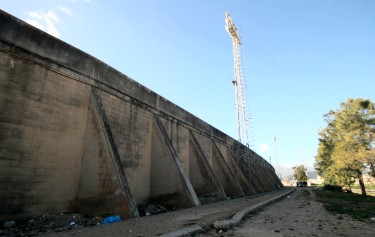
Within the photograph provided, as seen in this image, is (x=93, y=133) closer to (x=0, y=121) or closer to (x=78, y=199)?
(x=78, y=199)

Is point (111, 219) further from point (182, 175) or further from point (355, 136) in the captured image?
point (355, 136)

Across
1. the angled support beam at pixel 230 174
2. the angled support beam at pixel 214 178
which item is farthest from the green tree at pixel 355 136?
the angled support beam at pixel 214 178

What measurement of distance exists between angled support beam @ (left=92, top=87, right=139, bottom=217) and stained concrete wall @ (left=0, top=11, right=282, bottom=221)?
0.11 ft

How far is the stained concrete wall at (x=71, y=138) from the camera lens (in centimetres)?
693

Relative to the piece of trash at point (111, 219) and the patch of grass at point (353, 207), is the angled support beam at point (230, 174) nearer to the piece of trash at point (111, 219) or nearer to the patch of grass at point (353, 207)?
the patch of grass at point (353, 207)

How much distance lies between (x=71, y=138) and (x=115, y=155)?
147 centimetres

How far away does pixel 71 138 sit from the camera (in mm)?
8508

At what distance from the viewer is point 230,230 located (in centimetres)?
608

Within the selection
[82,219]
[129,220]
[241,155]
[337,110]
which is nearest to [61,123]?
[82,219]

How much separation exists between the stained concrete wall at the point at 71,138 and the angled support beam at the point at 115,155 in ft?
0.11

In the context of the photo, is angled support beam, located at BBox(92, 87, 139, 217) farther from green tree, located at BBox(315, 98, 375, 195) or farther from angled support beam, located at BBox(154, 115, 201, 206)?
green tree, located at BBox(315, 98, 375, 195)

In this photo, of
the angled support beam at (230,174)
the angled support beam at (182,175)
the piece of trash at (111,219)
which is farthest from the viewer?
the angled support beam at (230,174)

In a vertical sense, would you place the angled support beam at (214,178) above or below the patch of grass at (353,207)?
above

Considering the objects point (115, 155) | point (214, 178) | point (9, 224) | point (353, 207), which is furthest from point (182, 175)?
point (353, 207)
